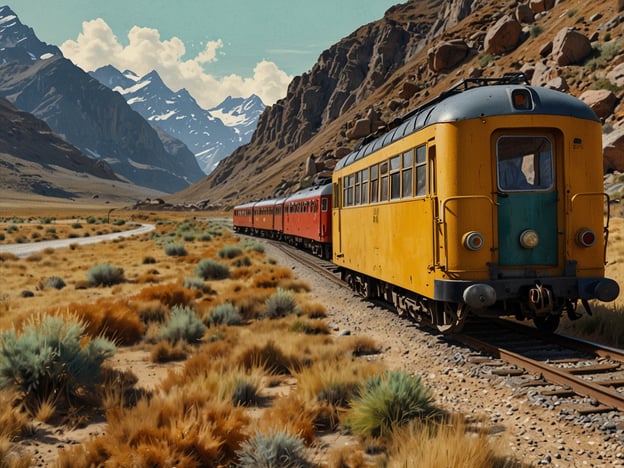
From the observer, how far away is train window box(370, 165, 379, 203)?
1141 cm

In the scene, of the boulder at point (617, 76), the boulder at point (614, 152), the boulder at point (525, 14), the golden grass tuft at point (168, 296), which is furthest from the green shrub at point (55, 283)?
the boulder at point (525, 14)

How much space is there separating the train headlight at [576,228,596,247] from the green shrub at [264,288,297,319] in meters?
6.30

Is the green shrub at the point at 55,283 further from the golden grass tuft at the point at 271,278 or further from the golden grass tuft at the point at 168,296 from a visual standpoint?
the golden grass tuft at the point at 271,278

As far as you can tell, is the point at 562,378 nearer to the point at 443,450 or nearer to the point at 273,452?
the point at 443,450

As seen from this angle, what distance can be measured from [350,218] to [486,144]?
653cm

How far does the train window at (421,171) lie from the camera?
8594mm

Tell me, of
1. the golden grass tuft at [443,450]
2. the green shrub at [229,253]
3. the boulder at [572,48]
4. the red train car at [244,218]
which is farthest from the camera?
the red train car at [244,218]

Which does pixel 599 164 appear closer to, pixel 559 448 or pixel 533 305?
pixel 533 305

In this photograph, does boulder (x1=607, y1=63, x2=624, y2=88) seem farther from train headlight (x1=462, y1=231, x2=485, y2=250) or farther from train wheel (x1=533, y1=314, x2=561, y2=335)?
train headlight (x1=462, y1=231, x2=485, y2=250)

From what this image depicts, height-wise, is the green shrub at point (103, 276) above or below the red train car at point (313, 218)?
below

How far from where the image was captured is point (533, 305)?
7.84 m

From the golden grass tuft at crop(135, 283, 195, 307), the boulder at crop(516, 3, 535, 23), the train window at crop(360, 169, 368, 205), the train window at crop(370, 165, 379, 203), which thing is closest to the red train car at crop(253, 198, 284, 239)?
the golden grass tuft at crop(135, 283, 195, 307)

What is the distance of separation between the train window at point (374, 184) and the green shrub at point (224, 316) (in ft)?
12.7

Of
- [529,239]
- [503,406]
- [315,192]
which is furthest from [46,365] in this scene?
[315,192]
